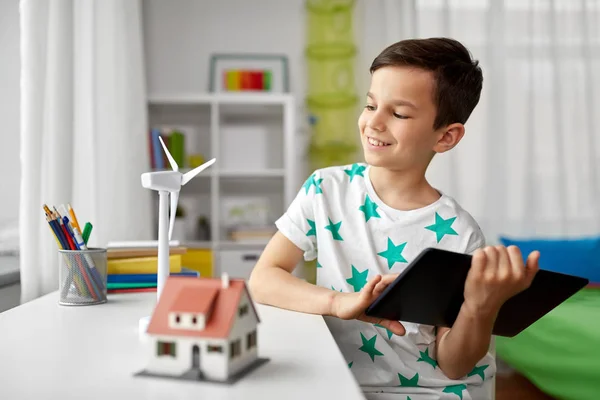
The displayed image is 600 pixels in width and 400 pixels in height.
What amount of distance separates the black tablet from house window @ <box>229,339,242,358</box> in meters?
0.22

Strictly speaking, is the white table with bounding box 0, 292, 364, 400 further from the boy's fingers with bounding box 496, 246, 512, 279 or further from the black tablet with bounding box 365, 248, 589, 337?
the boy's fingers with bounding box 496, 246, 512, 279

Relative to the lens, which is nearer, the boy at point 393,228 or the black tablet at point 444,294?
the black tablet at point 444,294

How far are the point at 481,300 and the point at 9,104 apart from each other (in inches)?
76.1

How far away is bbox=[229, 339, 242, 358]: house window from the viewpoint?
0.67 metres

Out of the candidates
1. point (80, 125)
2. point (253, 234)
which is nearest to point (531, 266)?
point (80, 125)

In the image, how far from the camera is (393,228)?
3.82 ft

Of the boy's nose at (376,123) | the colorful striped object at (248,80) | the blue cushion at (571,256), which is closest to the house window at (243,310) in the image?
the boy's nose at (376,123)

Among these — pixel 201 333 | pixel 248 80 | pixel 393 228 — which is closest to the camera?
pixel 201 333

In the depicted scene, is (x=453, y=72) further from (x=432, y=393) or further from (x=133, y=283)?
(x=133, y=283)

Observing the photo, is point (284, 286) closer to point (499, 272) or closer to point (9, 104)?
point (499, 272)

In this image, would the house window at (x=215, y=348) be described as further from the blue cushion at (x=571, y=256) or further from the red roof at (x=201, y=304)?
the blue cushion at (x=571, y=256)

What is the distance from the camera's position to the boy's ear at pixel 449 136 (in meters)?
1.22

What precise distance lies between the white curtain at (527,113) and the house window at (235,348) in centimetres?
335

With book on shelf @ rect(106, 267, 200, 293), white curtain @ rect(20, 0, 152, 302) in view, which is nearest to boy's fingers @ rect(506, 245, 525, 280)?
book on shelf @ rect(106, 267, 200, 293)
